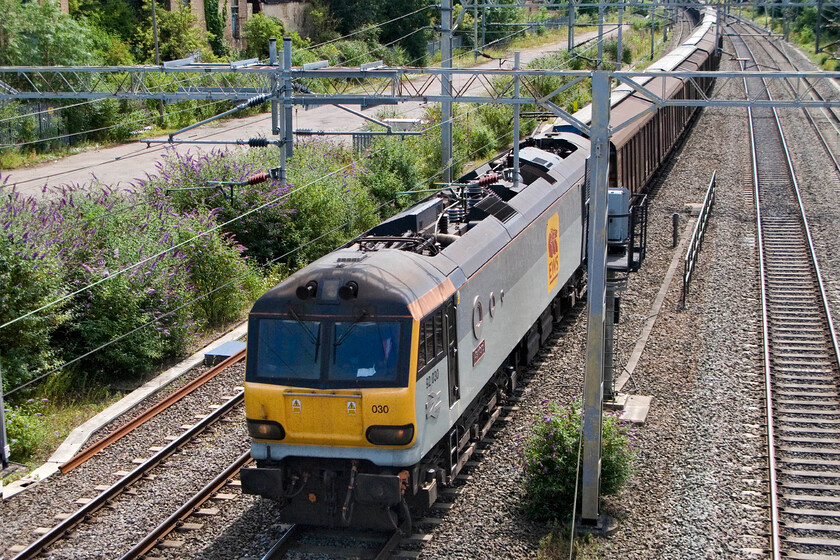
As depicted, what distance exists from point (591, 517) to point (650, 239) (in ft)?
45.4

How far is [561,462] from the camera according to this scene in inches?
438

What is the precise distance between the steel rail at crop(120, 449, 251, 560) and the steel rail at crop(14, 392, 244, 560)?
1031 millimetres

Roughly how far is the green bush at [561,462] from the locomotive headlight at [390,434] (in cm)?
208

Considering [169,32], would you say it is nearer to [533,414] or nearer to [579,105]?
[579,105]

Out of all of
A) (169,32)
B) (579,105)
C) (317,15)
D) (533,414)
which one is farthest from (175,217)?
(317,15)

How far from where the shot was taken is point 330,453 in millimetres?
10078

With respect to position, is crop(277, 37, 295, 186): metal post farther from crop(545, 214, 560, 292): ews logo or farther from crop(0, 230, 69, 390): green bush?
crop(545, 214, 560, 292): ews logo

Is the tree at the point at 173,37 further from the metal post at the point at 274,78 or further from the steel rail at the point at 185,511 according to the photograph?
the steel rail at the point at 185,511

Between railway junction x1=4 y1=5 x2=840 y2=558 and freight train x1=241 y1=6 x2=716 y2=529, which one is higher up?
freight train x1=241 y1=6 x2=716 y2=529

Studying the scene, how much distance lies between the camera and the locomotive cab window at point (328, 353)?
32.4ft

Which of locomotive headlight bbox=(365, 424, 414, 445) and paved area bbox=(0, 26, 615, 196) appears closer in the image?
locomotive headlight bbox=(365, 424, 414, 445)

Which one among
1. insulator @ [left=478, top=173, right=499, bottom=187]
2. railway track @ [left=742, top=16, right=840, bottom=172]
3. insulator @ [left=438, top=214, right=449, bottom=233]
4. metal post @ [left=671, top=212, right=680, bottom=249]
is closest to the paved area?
metal post @ [left=671, top=212, right=680, bottom=249]

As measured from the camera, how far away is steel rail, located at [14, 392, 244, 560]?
10.6m

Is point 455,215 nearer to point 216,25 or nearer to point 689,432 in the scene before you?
point 689,432
